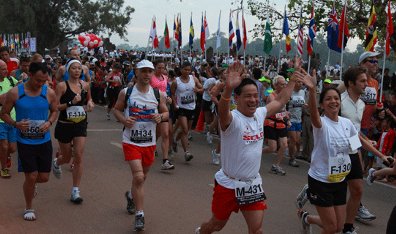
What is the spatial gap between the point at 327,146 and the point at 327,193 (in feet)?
1.49

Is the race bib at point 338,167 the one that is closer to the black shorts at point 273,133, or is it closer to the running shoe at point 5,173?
the black shorts at point 273,133

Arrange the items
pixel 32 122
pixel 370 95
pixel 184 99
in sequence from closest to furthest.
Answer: pixel 32 122 → pixel 370 95 → pixel 184 99

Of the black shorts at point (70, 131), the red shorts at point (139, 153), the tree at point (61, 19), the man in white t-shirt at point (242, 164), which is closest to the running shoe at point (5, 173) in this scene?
the black shorts at point (70, 131)

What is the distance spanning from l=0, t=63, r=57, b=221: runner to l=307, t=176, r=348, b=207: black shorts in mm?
3209

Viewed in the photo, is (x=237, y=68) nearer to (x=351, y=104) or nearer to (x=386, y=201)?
(x=351, y=104)

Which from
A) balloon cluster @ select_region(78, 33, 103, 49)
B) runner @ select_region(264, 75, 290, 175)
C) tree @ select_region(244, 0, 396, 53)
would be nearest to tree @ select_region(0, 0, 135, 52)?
balloon cluster @ select_region(78, 33, 103, 49)

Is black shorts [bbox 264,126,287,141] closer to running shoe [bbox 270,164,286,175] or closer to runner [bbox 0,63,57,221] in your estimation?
running shoe [bbox 270,164,286,175]

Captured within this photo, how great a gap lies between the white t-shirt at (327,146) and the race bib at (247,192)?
840 mm

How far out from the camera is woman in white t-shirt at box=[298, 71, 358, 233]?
5.07 metres

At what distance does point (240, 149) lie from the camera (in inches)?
184

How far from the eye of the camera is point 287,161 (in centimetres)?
1114

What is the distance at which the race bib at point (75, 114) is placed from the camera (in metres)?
7.35

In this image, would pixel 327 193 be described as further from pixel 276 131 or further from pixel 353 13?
pixel 353 13

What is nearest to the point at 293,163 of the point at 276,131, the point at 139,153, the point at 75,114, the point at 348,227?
the point at 276,131
